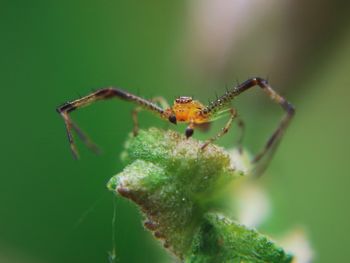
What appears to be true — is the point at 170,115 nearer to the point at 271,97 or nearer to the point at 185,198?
the point at 271,97

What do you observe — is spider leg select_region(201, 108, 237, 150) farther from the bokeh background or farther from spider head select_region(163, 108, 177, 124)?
the bokeh background

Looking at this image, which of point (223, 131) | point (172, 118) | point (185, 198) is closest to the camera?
point (185, 198)

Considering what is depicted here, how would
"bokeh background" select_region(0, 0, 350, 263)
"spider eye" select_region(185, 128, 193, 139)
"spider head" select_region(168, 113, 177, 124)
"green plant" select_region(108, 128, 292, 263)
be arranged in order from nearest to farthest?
1. "green plant" select_region(108, 128, 292, 263)
2. "spider eye" select_region(185, 128, 193, 139)
3. "spider head" select_region(168, 113, 177, 124)
4. "bokeh background" select_region(0, 0, 350, 263)

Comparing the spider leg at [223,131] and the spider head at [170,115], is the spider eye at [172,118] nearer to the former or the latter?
the spider head at [170,115]

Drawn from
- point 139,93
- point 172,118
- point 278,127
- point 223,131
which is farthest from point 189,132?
point 139,93

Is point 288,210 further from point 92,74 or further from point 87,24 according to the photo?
point 87,24

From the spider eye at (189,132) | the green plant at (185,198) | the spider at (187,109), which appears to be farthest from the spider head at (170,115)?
the green plant at (185,198)

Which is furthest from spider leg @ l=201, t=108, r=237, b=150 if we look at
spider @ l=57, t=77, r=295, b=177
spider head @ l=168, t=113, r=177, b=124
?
spider head @ l=168, t=113, r=177, b=124

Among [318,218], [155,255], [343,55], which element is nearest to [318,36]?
[343,55]
